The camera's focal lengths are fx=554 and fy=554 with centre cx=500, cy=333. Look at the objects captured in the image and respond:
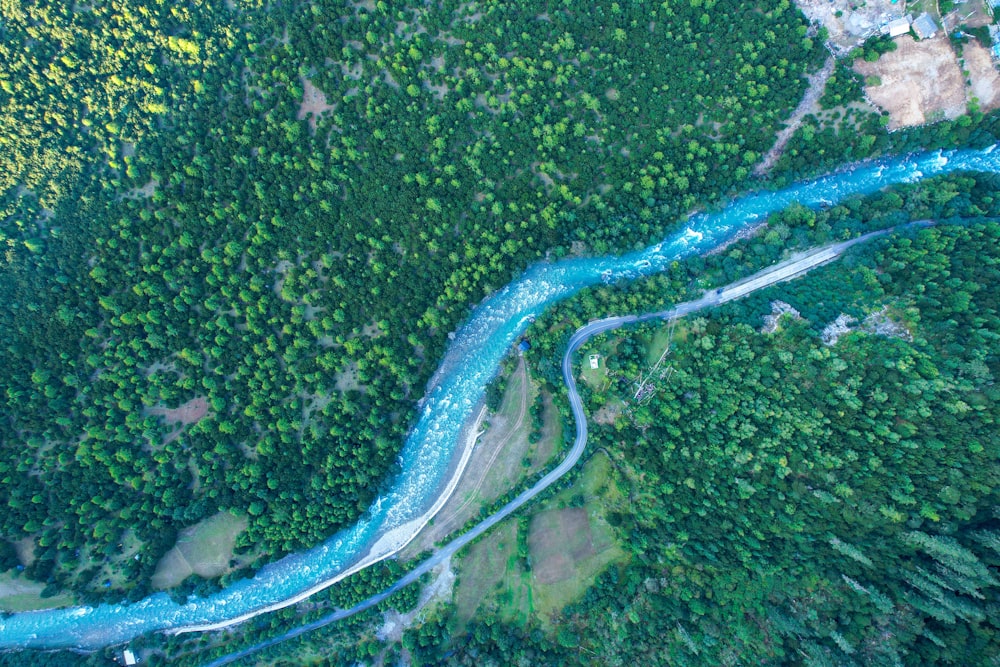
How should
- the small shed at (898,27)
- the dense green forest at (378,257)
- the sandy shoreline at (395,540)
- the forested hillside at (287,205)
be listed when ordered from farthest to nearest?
1. the small shed at (898,27)
2. the sandy shoreline at (395,540)
3. the forested hillside at (287,205)
4. the dense green forest at (378,257)

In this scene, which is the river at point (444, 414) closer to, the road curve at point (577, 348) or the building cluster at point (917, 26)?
the road curve at point (577, 348)

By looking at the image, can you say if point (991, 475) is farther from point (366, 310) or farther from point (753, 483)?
point (366, 310)

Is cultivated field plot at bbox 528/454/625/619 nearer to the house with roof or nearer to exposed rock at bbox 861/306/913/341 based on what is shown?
exposed rock at bbox 861/306/913/341

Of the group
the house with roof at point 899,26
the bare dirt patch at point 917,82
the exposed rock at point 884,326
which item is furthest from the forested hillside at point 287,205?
the exposed rock at point 884,326

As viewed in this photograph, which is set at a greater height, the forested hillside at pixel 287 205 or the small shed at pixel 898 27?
the small shed at pixel 898 27

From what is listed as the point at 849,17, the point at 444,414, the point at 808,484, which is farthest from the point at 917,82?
the point at 444,414

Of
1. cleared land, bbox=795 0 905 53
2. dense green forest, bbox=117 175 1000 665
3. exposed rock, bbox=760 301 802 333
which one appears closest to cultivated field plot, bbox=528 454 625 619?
dense green forest, bbox=117 175 1000 665

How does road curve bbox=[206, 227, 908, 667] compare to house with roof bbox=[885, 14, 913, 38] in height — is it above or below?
below
